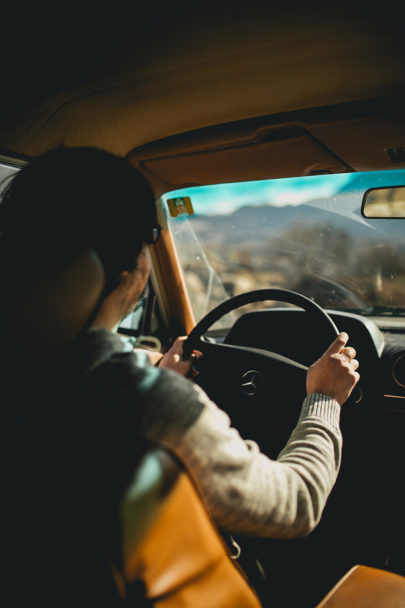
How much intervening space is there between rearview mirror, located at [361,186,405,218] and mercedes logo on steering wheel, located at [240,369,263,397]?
1140mm

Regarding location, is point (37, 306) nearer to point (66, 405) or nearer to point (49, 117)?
point (66, 405)

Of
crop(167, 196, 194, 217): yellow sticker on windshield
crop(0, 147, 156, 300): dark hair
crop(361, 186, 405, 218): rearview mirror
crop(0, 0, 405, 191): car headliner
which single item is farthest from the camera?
crop(167, 196, 194, 217): yellow sticker on windshield

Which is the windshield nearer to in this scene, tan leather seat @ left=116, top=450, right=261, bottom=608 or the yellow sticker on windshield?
the yellow sticker on windshield

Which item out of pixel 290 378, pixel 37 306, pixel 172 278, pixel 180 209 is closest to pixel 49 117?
pixel 180 209

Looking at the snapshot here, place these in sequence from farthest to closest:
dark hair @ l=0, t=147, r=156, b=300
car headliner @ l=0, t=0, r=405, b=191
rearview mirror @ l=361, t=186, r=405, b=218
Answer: rearview mirror @ l=361, t=186, r=405, b=218 < car headliner @ l=0, t=0, r=405, b=191 < dark hair @ l=0, t=147, r=156, b=300

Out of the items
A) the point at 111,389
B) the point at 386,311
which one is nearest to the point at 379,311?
the point at 386,311

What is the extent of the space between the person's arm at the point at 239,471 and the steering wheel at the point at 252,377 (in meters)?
0.76

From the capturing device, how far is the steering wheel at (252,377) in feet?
5.94

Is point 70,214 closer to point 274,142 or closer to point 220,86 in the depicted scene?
point 220,86

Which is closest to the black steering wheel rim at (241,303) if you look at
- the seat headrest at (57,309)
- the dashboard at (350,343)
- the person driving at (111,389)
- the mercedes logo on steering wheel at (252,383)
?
the dashboard at (350,343)

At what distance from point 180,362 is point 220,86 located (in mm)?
1300

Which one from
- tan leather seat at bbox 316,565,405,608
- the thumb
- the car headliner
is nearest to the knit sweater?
the thumb

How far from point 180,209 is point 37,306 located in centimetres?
219

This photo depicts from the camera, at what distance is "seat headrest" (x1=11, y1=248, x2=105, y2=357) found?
0.84 meters
